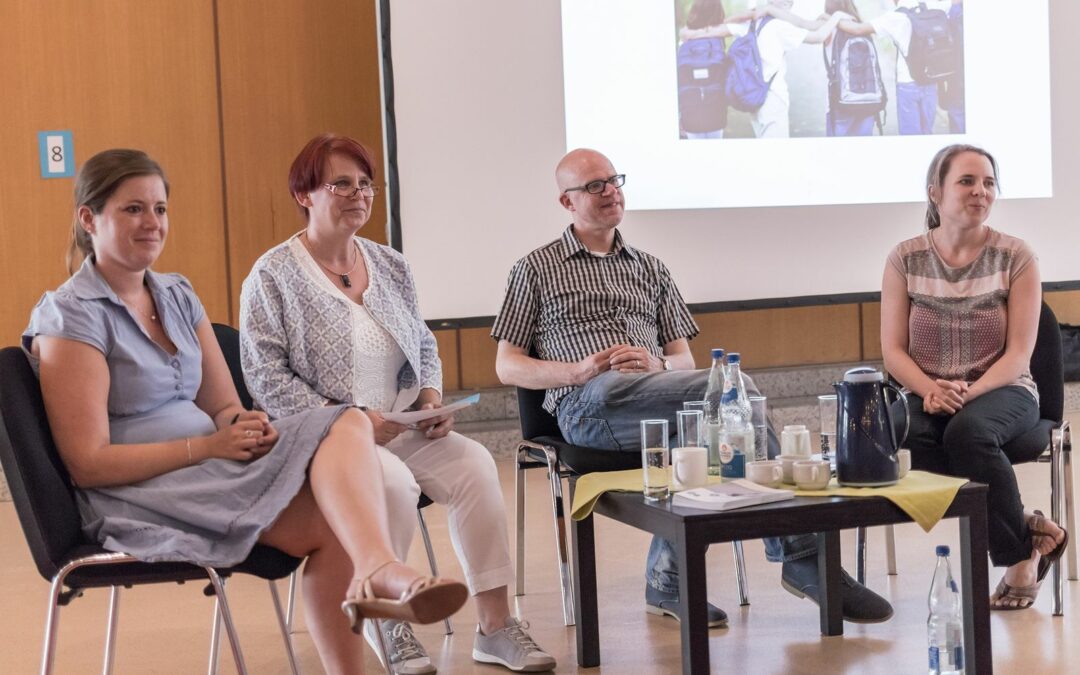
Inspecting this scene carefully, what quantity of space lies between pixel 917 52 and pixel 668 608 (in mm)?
3655

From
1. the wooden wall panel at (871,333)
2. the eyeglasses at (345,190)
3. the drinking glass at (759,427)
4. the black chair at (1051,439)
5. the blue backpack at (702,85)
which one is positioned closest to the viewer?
the drinking glass at (759,427)

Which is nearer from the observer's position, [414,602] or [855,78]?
[414,602]

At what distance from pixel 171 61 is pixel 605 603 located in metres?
3.25

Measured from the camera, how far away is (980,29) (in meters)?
5.66

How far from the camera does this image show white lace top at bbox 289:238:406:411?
8.85ft

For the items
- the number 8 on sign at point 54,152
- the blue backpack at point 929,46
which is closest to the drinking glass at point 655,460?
the number 8 on sign at point 54,152

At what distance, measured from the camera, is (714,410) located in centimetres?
255

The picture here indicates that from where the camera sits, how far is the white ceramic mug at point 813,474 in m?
2.21

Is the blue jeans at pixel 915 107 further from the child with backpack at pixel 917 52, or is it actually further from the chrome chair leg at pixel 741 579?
the chrome chair leg at pixel 741 579

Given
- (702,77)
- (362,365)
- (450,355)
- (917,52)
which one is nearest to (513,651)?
(362,365)

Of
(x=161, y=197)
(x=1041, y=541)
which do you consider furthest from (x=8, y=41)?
(x=1041, y=541)

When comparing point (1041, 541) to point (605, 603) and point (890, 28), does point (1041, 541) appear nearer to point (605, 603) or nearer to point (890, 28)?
point (605, 603)

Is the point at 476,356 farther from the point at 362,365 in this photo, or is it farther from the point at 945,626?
the point at 945,626

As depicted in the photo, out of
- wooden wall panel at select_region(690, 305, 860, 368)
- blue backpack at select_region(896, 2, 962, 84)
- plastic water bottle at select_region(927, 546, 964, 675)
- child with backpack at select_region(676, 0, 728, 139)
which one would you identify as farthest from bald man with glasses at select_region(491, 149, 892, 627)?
blue backpack at select_region(896, 2, 962, 84)
